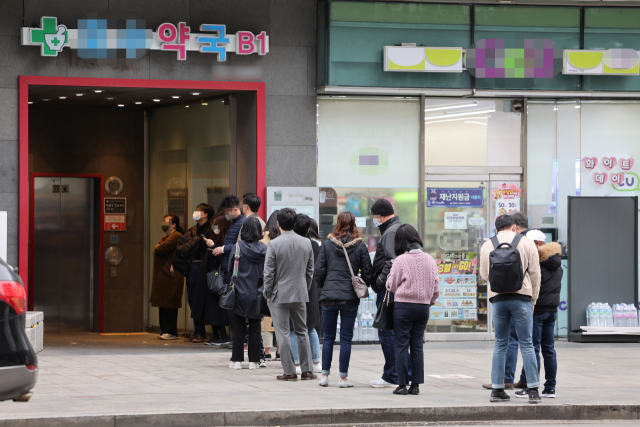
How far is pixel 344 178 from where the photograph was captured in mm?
12844

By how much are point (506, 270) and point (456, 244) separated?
5.39 meters

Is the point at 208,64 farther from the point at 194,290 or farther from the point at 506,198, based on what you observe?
the point at 506,198

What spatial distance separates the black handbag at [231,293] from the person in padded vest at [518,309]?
288cm

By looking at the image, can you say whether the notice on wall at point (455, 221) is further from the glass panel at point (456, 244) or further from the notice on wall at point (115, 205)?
the notice on wall at point (115, 205)

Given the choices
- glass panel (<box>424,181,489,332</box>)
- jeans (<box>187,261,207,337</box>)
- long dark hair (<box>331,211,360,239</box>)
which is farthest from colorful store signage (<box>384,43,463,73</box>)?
long dark hair (<box>331,211,360,239</box>)

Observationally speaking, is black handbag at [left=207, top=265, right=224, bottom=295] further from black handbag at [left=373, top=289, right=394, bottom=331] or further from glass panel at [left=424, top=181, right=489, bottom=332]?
glass panel at [left=424, top=181, right=489, bottom=332]

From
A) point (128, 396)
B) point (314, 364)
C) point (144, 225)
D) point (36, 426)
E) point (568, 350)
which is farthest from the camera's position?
point (144, 225)

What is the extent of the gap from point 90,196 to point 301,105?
15.5 feet

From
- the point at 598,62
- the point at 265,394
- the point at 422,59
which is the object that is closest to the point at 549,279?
the point at 265,394

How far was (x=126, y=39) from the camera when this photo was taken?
11.9 metres

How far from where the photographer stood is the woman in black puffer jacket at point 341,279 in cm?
884

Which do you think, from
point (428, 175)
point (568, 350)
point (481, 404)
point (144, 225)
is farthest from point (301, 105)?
point (481, 404)

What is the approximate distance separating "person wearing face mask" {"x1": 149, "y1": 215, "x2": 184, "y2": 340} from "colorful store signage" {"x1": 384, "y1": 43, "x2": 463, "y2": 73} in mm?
4044

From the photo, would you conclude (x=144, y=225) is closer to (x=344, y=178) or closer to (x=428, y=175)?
(x=344, y=178)
